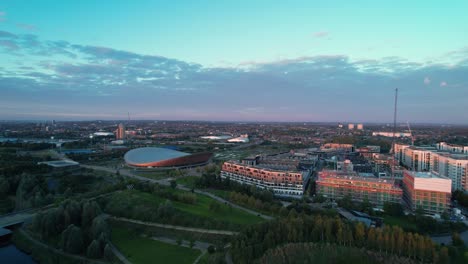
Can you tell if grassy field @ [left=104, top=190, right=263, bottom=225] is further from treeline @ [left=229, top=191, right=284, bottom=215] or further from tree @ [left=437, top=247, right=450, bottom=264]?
tree @ [left=437, top=247, right=450, bottom=264]

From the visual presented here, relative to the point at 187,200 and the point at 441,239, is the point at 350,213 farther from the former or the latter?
the point at 187,200

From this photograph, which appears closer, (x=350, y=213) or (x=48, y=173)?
(x=350, y=213)

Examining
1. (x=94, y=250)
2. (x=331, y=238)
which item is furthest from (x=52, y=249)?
(x=331, y=238)

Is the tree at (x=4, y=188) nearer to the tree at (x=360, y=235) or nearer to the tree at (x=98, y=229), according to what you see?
the tree at (x=98, y=229)

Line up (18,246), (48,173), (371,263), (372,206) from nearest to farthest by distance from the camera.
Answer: (371,263), (18,246), (372,206), (48,173)

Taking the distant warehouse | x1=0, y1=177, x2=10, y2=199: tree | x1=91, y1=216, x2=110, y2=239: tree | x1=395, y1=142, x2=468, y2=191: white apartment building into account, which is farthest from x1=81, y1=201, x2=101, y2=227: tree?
x1=395, y1=142, x2=468, y2=191: white apartment building

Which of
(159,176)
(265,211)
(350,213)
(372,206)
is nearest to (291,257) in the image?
(265,211)

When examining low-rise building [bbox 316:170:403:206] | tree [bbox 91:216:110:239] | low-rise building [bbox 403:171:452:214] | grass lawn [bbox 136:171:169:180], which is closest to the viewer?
tree [bbox 91:216:110:239]
